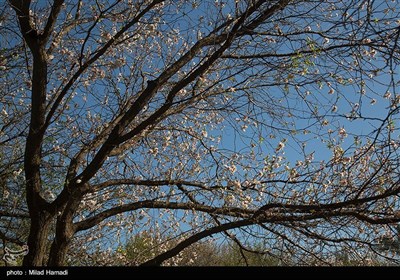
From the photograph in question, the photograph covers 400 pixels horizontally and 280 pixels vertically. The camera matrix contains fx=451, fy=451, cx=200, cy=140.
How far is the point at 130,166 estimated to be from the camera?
22.8 ft

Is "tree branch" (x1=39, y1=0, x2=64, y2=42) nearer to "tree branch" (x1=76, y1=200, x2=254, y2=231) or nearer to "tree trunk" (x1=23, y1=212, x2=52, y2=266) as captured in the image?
"tree trunk" (x1=23, y1=212, x2=52, y2=266)

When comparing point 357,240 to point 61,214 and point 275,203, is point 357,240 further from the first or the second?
point 61,214

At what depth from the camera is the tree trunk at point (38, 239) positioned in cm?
546

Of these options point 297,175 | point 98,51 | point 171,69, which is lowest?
point 297,175

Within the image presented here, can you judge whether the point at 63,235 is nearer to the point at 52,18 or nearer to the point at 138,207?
the point at 138,207

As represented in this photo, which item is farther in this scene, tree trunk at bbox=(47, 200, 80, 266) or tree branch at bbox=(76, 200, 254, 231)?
tree branch at bbox=(76, 200, 254, 231)

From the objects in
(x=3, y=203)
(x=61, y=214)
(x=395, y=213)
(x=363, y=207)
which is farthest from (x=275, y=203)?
(x=3, y=203)

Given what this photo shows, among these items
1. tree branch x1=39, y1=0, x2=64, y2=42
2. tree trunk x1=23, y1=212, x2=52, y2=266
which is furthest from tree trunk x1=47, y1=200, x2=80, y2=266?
tree branch x1=39, y1=0, x2=64, y2=42

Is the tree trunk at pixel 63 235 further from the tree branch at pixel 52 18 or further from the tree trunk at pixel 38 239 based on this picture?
the tree branch at pixel 52 18

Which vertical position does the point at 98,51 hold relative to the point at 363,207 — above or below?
above

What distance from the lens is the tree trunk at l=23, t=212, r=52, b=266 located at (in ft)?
17.9

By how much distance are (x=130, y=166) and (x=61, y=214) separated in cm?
144

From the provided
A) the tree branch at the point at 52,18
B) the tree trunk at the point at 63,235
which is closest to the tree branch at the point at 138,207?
the tree trunk at the point at 63,235

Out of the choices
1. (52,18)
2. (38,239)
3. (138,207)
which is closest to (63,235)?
(38,239)
